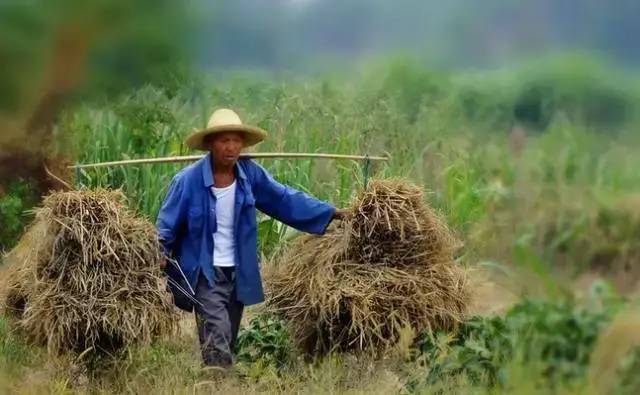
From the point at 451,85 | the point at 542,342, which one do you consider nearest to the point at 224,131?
the point at 451,85

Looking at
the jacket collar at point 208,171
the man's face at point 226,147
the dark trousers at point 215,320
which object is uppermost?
the man's face at point 226,147

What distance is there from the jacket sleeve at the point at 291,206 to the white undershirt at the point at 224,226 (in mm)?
155

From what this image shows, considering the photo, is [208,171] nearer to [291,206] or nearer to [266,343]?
[291,206]

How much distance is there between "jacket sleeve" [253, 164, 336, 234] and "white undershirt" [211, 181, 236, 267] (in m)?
0.15

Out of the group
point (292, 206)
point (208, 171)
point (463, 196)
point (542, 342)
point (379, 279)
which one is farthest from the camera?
point (463, 196)

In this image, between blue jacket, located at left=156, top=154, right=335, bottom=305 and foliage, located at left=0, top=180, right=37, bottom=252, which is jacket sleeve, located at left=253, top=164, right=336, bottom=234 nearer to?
blue jacket, located at left=156, top=154, right=335, bottom=305

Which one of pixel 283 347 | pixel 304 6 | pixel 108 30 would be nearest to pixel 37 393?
pixel 283 347

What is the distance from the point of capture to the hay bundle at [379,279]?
5.25 metres

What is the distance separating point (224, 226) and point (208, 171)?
0.82 ft

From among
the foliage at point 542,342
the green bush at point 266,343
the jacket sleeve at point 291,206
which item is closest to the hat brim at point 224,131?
the jacket sleeve at point 291,206

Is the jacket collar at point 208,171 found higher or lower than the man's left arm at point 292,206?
higher

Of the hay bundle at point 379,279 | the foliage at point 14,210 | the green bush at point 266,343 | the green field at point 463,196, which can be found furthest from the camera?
the foliage at point 14,210

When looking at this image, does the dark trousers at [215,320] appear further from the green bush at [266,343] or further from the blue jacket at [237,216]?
the green bush at [266,343]

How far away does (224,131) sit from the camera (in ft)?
17.7
